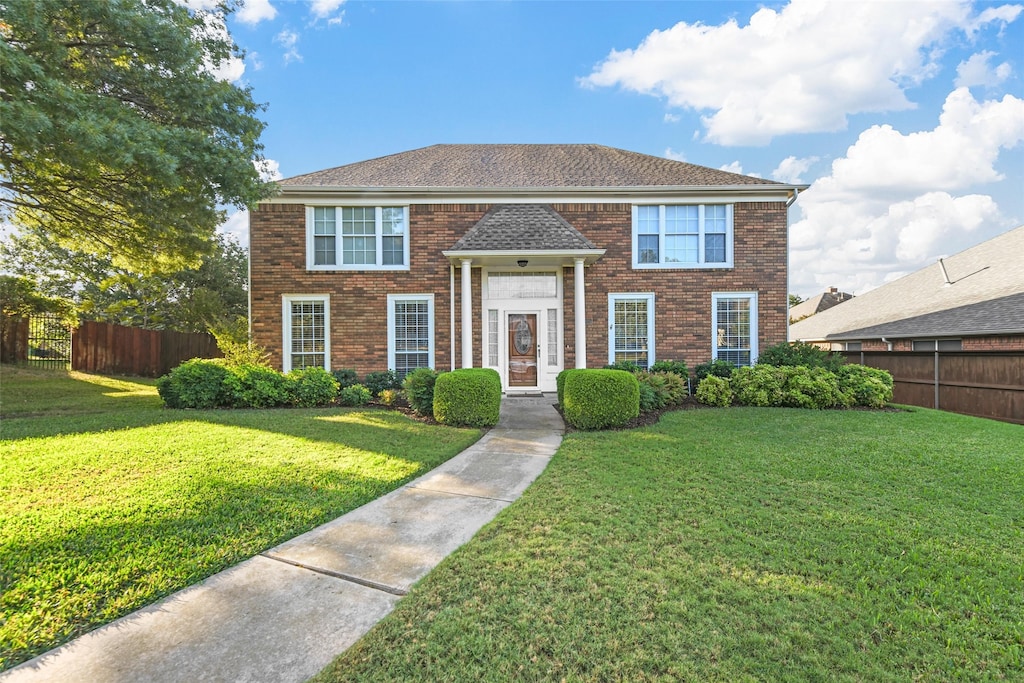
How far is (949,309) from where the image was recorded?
13703 mm

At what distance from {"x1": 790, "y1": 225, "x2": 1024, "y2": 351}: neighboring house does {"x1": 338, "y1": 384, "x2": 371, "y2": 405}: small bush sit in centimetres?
1527

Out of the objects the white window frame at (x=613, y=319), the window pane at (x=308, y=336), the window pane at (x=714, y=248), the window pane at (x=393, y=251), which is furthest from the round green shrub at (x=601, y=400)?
the window pane at (x=308, y=336)

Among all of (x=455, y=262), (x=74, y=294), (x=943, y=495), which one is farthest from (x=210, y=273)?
(x=943, y=495)

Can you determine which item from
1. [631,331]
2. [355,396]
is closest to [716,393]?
[631,331]

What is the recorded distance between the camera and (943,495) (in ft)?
14.7

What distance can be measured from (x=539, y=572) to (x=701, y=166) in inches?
538

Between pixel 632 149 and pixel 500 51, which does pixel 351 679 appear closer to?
pixel 500 51

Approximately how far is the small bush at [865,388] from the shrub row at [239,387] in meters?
11.4

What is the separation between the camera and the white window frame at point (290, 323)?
11695 millimetres

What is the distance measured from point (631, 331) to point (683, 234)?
9.93 ft

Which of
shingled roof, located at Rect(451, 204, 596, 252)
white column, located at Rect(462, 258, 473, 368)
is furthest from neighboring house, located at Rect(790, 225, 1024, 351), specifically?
white column, located at Rect(462, 258, 473, 368)

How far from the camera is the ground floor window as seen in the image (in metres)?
11.8

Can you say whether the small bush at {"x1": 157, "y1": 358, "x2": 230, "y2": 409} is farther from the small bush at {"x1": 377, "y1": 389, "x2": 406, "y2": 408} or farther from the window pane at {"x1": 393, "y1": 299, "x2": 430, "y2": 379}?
the window pane at {"x1": 393, "y1": 299, "x2": 430, "y2": 379}

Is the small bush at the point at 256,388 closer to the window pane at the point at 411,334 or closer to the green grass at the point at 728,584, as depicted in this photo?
the window pane at the point at 411,334
